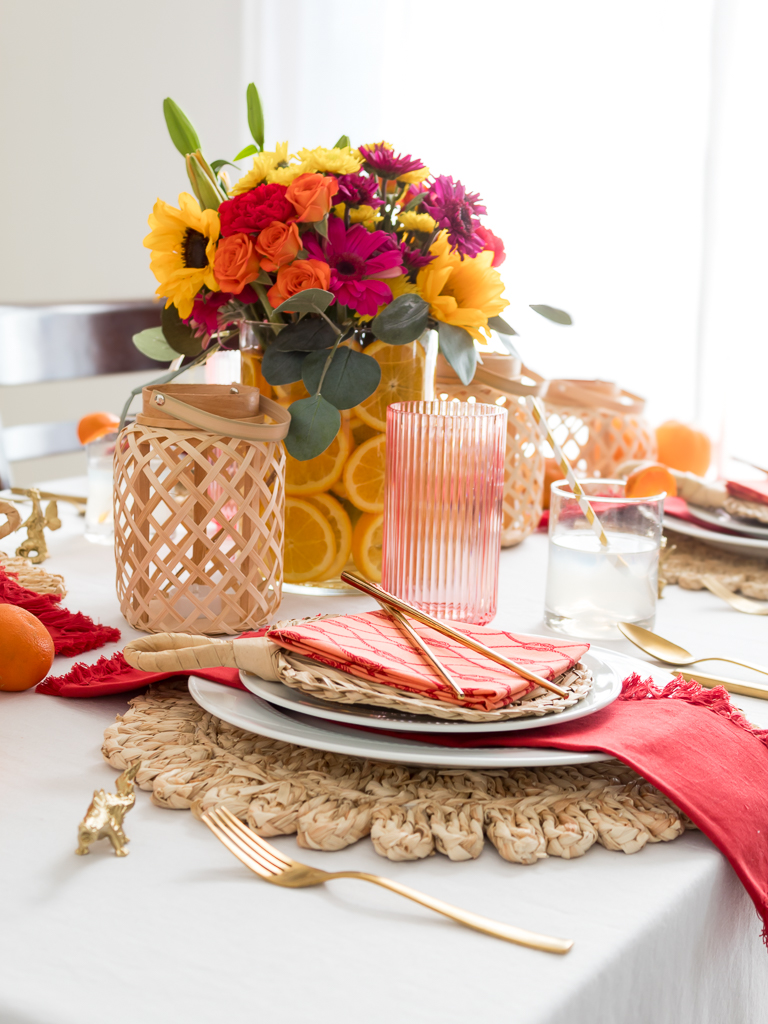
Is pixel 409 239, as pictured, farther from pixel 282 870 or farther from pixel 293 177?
pixel 282 870

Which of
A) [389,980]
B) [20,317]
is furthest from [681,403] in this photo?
[389,980]

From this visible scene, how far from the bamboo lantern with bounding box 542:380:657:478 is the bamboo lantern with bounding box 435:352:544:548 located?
0.48ft

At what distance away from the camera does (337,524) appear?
0.84 meters

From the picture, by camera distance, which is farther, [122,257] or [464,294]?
[122,257]

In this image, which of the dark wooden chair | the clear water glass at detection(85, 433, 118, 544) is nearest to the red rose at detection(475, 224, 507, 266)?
the clear water glass at detection(85, 433, 118, 544)

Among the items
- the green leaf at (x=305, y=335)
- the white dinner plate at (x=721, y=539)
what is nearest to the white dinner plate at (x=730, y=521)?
the white dinner plate at (x=721, y=539)

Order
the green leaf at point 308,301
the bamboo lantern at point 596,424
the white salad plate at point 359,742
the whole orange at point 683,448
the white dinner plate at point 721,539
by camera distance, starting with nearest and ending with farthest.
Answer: the white salad plate at point 359,742, the green leaf at point 308,301, the white dinner plate at point 721,539, the bamboo lantern at point 596,424, the whole orange at point 683,448

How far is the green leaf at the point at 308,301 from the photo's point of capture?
2.41 feet

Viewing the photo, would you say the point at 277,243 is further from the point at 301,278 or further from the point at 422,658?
the point at 422,658

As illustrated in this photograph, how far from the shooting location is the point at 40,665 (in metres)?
0.63

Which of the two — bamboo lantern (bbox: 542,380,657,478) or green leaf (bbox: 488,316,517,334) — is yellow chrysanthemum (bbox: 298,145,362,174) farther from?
bamboo lantern (bbox: 542,380,657,478)

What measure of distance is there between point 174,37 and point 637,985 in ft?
11.0

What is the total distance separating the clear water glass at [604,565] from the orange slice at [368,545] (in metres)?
0.16

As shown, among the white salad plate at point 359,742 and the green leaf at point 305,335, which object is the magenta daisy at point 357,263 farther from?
the white salad plate at point 359,742
